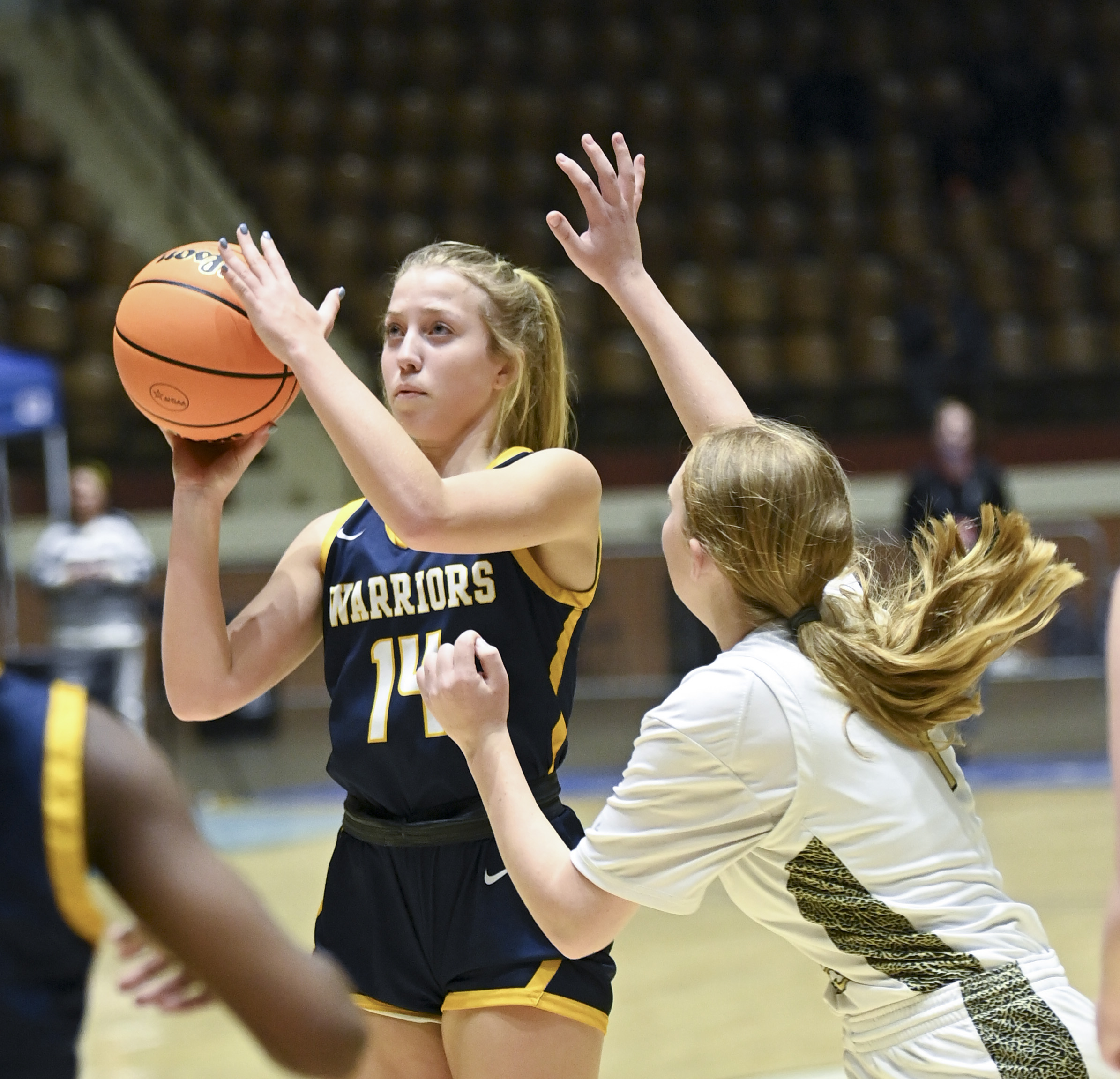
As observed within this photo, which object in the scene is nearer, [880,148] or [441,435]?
[441,435]

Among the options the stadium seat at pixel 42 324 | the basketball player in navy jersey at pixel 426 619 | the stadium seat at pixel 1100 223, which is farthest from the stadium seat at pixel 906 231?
the basketball player in navy jersey at pixel 426 619

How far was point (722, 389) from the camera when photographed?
2.21 metres

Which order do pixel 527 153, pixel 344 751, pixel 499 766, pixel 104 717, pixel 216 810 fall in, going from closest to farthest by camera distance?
pixel 104 717 < pixel 499 766 < pixel 344 751 < pixel 216 810 < pixel 527 153

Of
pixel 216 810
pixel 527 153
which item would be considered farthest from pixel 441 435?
pixel 527 153

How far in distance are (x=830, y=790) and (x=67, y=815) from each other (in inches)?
35.3

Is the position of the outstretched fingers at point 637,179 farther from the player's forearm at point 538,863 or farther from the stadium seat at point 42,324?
the stadium seat at point 42,324

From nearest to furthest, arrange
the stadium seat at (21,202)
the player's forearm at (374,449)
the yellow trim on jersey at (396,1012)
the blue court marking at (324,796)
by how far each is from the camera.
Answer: the player's forearm at (374,449)
the yellow trim on jersey at (396,1012)
the blue court marking at (324,796)
the stadium seat at (21,202)

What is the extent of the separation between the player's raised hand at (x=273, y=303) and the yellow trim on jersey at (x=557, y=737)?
638 mm

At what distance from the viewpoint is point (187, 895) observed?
1107 mm

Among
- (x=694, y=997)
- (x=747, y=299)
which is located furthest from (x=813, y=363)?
(x=694, y=997)

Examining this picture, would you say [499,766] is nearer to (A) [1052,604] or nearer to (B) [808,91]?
(A) [1052,604]

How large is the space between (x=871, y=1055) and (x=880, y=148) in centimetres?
1059

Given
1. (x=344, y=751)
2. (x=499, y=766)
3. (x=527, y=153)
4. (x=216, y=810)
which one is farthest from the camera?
(x=527, y=153)

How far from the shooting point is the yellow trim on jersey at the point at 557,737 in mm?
2129
